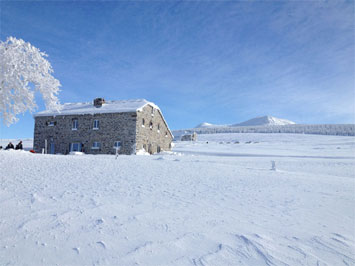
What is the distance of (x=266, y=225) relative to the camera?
465 centimetres

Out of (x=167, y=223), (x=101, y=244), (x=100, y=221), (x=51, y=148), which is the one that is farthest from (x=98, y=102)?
(x=101, y=244)

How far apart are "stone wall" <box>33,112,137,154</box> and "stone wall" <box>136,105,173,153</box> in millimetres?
963

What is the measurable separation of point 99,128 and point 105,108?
260 cm

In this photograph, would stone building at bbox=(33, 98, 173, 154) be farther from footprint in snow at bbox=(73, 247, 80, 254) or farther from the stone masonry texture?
footprint in snow at bbox=(73, 247, 80, 254)

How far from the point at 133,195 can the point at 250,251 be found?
3.95 m

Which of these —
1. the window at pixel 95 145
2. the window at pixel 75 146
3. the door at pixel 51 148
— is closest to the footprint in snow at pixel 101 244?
the window at pixel 95 145

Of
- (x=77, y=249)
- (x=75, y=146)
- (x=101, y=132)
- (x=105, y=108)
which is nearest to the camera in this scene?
(x=77, y=249)

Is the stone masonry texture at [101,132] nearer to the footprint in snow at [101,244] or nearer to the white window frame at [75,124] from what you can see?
the white window frame at [75,124]

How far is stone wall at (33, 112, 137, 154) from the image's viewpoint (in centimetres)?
2392

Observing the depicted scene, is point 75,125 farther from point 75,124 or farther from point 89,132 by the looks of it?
point 89,132

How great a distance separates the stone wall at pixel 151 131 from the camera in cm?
2454

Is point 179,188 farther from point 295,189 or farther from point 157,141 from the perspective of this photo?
Result: point 157,141

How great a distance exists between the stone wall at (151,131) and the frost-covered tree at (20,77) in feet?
34.2

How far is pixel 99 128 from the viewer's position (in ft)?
81.7
